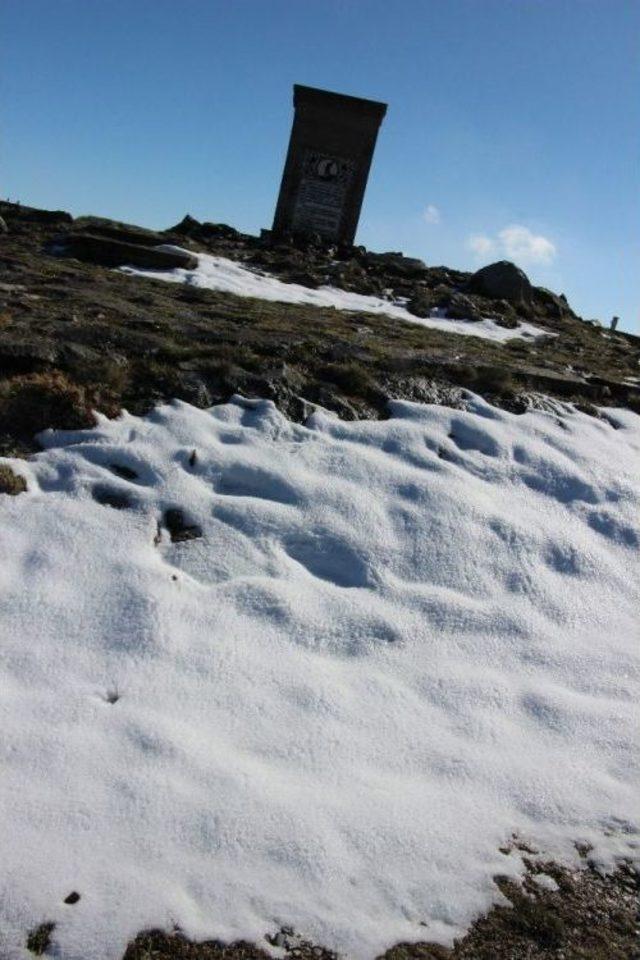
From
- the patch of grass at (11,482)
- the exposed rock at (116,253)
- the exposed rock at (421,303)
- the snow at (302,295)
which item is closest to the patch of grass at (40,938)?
the patch of grass at (11,482)

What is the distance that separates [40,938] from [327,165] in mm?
18427

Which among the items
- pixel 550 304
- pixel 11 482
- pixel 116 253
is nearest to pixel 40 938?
pixel 11 482

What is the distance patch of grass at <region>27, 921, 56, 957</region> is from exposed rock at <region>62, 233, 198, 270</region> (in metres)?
10.8

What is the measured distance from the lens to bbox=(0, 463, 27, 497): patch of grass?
4.65 meters

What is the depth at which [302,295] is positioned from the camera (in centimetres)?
1243

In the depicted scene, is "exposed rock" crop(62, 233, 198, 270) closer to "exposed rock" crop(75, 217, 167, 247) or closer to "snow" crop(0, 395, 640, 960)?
"exposed rock" crop(75, 217, 167, 247)

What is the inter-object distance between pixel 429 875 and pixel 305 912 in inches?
21.6

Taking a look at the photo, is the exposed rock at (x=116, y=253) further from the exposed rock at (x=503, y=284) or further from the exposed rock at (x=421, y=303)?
the exposed rock at (x=503, y=284)

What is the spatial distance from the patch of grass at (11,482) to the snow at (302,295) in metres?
6.96

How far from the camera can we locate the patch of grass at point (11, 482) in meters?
4.65

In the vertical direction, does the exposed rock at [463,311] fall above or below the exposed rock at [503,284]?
below

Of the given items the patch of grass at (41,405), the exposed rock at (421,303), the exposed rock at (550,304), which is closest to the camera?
the patch of grass at (41,405)

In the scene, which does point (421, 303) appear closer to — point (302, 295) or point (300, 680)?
point (302, 295)

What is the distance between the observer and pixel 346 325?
984 cm
